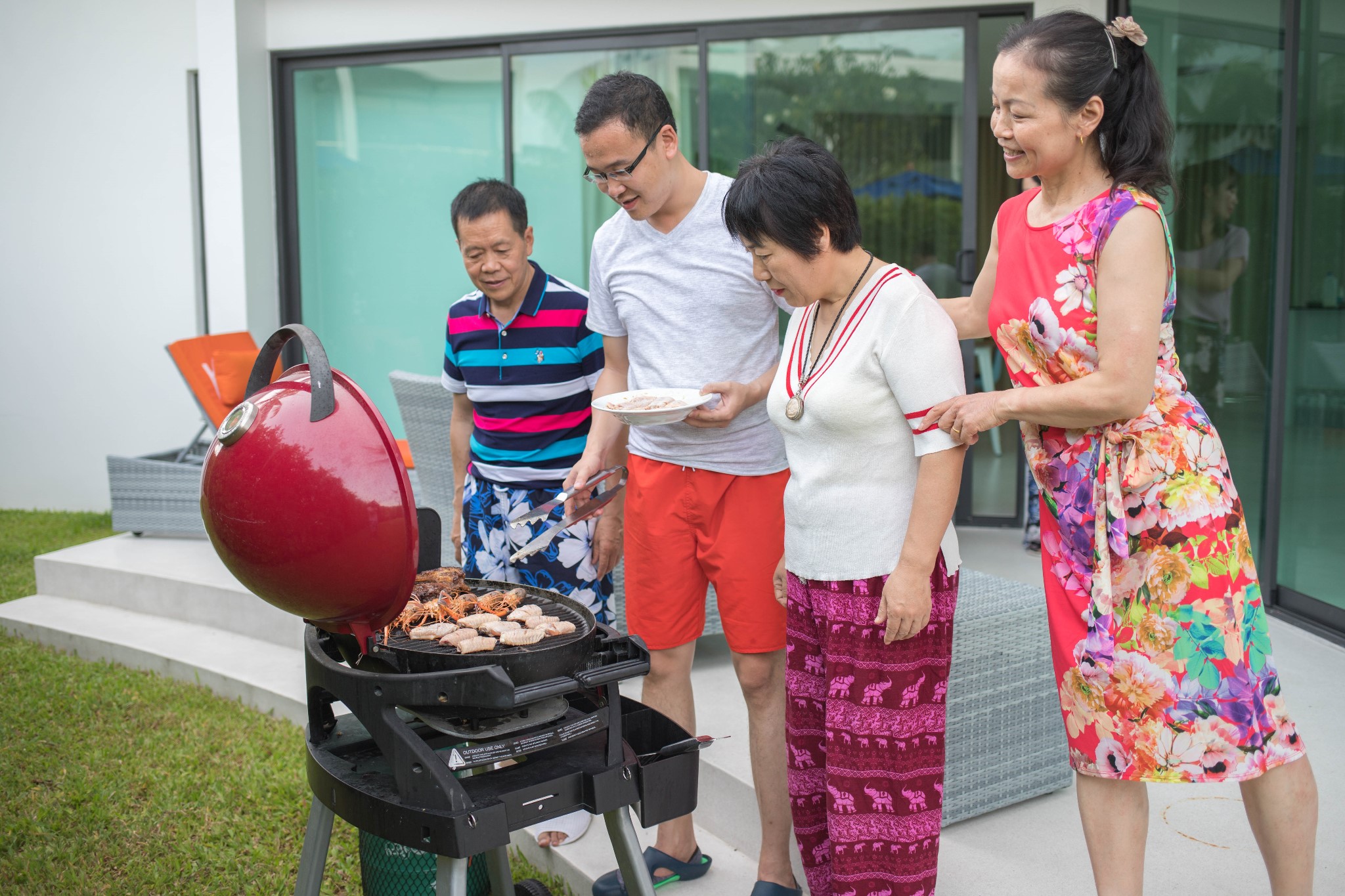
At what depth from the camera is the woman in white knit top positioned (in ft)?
5.86

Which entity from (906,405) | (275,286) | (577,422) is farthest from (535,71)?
(906,405)

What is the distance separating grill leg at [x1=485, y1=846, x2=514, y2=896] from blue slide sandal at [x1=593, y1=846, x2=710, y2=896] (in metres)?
0.31

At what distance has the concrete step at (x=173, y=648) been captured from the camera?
420cm

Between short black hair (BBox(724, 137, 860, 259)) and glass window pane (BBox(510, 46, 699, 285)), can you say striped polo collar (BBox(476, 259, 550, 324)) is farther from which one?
glass window pane (BBox(510, 46, 699, 285))

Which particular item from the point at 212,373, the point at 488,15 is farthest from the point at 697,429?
the point at 488,15

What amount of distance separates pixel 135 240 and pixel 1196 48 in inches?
254

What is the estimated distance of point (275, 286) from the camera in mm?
7027

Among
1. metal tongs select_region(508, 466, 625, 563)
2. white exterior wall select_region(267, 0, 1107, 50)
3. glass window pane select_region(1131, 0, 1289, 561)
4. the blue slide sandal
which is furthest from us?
white exterior wall select_region(267, 0, 1107, 50)

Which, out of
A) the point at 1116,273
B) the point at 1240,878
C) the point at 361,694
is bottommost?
the point at 1240,878

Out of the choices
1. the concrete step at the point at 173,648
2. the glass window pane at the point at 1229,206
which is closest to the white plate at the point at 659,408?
the concrete step at the point at 173,648

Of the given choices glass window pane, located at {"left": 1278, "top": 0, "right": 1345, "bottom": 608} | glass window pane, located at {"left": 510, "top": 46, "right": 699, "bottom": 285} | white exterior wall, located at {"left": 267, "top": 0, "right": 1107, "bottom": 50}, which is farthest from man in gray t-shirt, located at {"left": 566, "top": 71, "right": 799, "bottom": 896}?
glass window pane, located at {"left": 510, "top": 46, "right": 699, "bottom": 285}

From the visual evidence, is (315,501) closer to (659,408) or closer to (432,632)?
(432,632)

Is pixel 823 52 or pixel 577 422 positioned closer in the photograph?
pixel 577 422

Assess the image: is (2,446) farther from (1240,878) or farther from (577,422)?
(1240,878)
